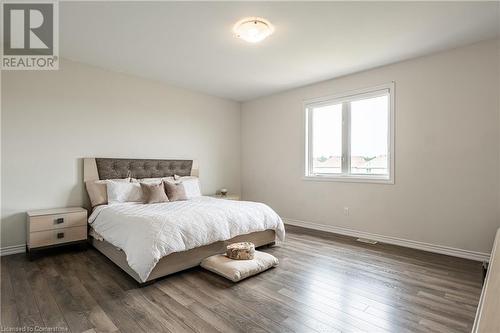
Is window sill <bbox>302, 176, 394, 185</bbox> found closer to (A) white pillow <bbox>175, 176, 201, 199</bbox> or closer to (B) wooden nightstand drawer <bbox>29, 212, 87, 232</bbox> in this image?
(A) white pillow <bbox>175, 176, 201, 199</bbox>

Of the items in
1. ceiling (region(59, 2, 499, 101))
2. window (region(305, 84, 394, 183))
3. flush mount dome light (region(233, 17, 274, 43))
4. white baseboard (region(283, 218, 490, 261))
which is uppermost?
ceiling (region(59, 2, 499, 101))

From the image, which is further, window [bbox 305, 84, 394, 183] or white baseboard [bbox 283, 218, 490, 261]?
window [bbox 305, 84, 394, 183]

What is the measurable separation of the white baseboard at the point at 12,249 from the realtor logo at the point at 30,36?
2191 millimetres

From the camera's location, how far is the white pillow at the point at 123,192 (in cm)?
363

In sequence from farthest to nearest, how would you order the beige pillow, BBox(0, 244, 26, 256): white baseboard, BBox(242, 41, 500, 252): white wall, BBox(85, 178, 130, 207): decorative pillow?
BBox(85, 178, 130, 207): decorative pillow < BBox(0, 244, 26, 256): white baseboard < BBox(242, 41, 500, 252): white wall < the beige pillow

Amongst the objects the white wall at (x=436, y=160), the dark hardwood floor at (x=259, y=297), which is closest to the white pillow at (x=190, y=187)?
the dark hardwood floor at (x=259, y=297)

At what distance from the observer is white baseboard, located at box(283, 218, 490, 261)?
3107 millimetres

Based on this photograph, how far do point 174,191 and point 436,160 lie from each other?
3562 millimetres

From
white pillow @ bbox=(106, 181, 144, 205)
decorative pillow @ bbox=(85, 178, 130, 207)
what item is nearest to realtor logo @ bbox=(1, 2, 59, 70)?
decorative pillow @ bbox=(85, 178, 130, 207)

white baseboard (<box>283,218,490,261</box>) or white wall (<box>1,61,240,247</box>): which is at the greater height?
white wall (<box>1,61,240,247</box>)

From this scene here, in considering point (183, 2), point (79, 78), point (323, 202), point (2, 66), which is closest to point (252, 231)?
point (323, 202)

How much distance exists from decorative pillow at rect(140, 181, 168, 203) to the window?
2507 millimetres

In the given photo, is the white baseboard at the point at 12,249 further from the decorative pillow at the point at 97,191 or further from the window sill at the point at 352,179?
the window sill at the point at 352,179

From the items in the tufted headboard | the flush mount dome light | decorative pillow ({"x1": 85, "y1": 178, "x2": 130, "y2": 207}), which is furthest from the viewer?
the tufted headboard
